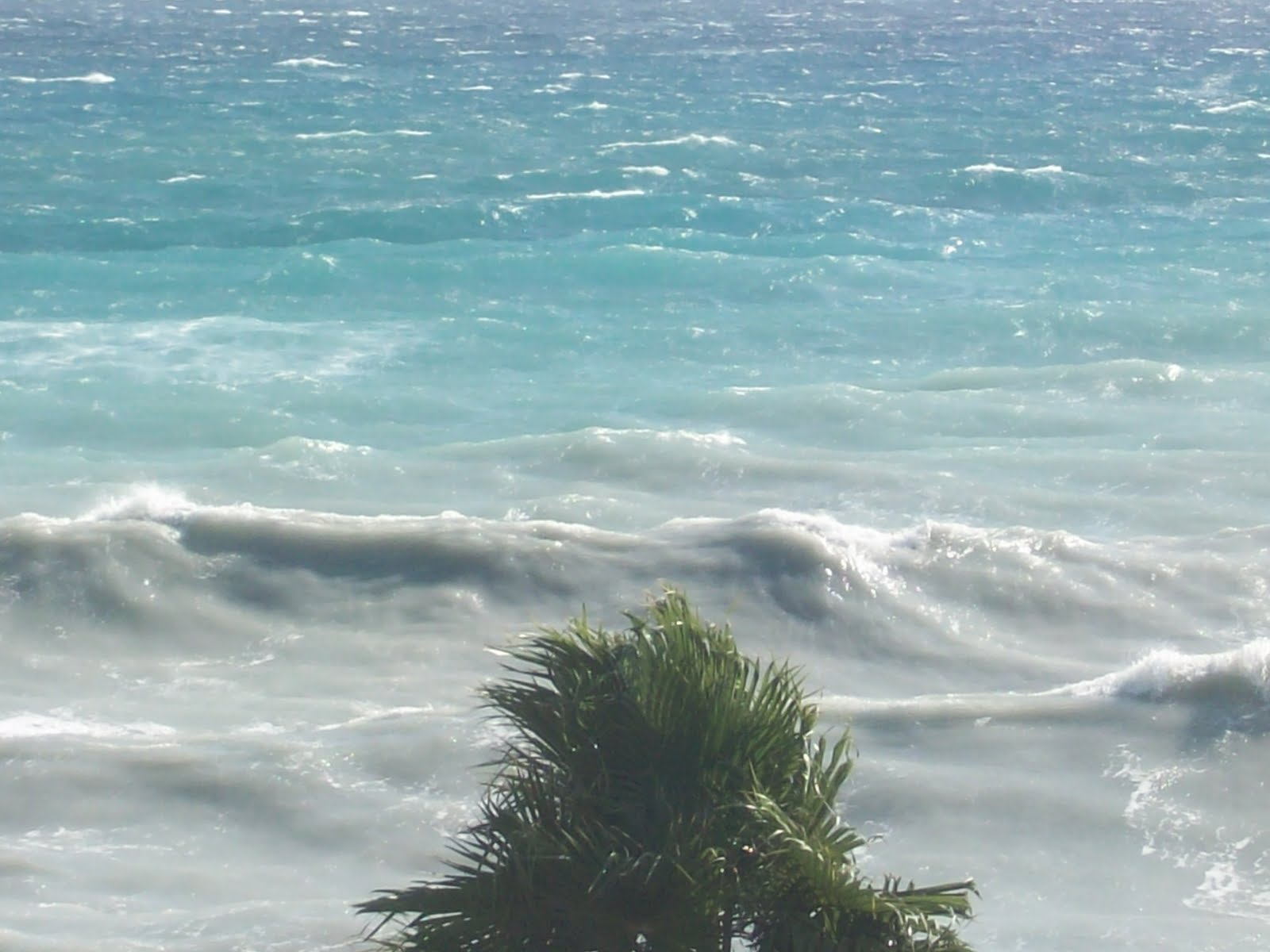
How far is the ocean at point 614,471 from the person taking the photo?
454 inches

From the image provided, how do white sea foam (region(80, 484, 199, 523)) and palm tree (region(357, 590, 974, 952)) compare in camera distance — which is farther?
white sea foam (region(80, 484, 199, 523))

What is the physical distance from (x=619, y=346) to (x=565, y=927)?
19099 mm

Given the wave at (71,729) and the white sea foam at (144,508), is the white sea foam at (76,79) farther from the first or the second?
the wave at (71,729)

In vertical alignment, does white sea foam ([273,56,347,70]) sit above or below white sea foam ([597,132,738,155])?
above

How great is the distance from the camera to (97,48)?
5569 centimetres

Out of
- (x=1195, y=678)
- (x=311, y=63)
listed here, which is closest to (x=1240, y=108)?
(x=311, y=63)

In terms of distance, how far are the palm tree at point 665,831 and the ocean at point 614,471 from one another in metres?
1.14

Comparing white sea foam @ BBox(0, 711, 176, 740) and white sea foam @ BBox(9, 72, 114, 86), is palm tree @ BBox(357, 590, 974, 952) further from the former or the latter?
white sea foam @ BBox(9, 72, 114, 86)

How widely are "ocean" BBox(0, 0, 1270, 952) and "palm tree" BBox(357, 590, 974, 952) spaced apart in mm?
1138

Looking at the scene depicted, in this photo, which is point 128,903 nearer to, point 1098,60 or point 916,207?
point 916,207

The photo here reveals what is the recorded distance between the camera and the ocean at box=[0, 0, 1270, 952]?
11539mm

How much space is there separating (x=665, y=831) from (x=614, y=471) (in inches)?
513

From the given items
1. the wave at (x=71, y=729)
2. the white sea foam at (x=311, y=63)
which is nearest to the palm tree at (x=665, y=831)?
the wave at (x=71, y=729)

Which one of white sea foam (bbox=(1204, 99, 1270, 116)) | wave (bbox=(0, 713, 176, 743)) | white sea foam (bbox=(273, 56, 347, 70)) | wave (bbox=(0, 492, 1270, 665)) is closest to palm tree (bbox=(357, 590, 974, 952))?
wave (bbox=(0, 713, 176, 743))
